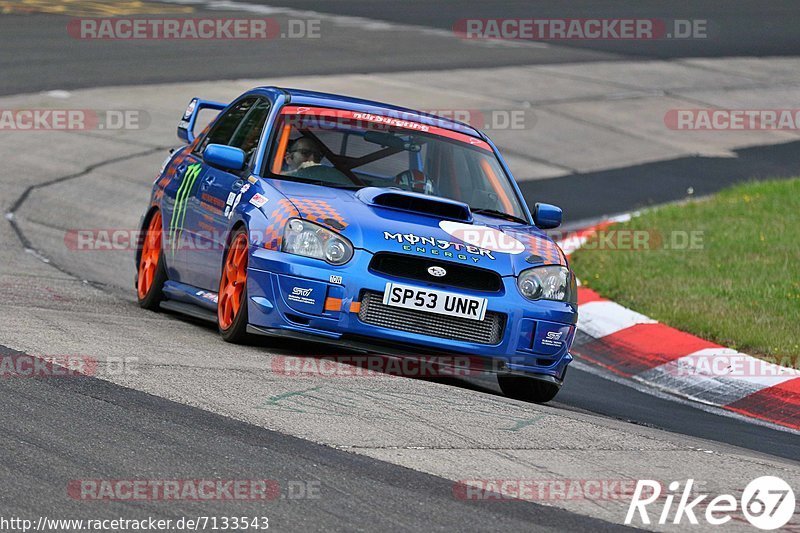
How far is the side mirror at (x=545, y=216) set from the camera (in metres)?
8.68

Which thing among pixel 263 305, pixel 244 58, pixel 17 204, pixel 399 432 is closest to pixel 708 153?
pixel 244 58

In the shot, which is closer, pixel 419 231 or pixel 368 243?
pixel 368 243

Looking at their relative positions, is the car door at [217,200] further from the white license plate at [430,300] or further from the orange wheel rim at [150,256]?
the white license plate at [430,300]

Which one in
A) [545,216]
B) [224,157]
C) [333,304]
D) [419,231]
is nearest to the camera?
[333,304]

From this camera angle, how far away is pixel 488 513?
5.01 metres

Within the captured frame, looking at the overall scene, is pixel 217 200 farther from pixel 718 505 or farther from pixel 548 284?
pixel 718 505

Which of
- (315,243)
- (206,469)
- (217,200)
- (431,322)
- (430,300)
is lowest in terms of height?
(206,469)

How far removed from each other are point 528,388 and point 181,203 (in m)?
2.53

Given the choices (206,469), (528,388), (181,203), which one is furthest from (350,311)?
(206,469)

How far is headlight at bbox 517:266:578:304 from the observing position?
766 cm

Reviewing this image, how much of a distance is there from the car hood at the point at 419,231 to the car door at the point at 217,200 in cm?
37

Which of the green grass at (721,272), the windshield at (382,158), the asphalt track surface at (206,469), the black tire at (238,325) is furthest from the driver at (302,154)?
the green grass at (721,272)

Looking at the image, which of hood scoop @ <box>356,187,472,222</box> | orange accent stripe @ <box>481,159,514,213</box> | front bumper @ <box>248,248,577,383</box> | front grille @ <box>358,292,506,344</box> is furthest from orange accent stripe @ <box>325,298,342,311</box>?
orange accent stripe @ <box>481,159,514,213</box>

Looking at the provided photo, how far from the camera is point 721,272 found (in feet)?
38.5
